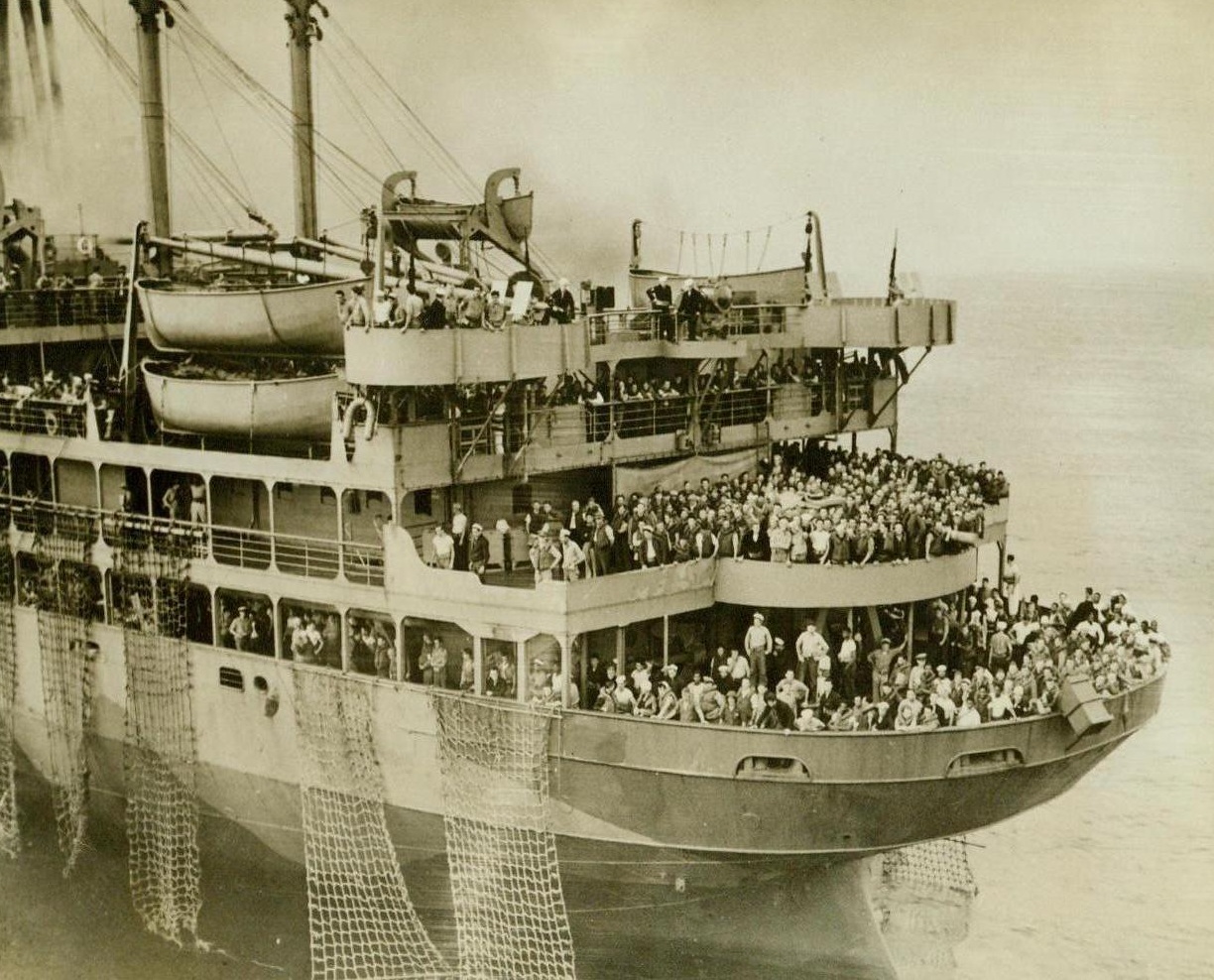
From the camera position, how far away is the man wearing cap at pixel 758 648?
17391 mm

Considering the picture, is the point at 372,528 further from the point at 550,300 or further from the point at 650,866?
the point at 650,866

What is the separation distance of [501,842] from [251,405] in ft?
25.0

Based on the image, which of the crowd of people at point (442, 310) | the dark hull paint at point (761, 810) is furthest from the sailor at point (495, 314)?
the dark hull paint at point (761, 810)

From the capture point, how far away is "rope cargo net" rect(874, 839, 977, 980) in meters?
22.9

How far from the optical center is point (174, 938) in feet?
65.0

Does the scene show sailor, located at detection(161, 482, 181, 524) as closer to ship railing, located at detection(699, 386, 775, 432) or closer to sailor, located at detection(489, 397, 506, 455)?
sailor, located at detection(489, 397, 506, 455)

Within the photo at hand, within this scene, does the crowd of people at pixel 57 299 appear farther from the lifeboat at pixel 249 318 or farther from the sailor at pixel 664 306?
the sailor at pixel 664 306

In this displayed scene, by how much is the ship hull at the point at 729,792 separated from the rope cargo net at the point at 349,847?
33 cm

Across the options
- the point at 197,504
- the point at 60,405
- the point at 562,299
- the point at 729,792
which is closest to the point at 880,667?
the point at 729,792

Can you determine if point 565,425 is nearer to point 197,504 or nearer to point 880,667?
point 880,667

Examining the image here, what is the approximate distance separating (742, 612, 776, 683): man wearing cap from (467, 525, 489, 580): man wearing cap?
3642mm

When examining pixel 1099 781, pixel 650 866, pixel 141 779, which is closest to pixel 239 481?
pixel 141 779

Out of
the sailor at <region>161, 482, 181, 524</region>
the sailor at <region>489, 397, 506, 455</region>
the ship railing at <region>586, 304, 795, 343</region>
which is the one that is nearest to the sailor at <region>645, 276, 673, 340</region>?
the ship railing at <region>586, 304, 795, 343</region>

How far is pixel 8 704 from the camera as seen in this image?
24016 millimetres
